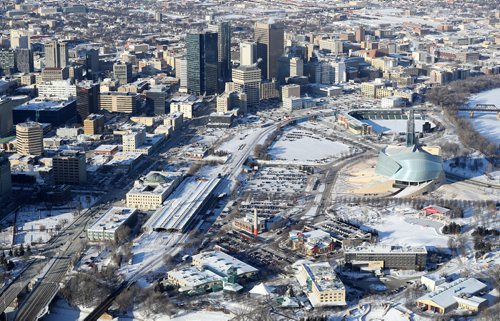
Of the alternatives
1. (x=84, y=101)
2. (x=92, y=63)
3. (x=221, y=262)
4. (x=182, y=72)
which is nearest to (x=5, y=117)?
(x=84, y=101)

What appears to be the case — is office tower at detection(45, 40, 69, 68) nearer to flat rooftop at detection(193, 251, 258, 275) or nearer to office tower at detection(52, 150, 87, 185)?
office tower at detection(52, 150, 87, 185)

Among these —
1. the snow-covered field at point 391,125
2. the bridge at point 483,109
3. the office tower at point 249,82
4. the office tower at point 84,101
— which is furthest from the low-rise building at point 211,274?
the bridge at point 483,109

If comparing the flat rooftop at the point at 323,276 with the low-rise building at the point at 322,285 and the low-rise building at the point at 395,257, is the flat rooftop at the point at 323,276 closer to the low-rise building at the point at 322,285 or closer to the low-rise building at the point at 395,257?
the low-rise building at the point at 322,285

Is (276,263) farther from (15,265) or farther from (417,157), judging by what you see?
(417,157)

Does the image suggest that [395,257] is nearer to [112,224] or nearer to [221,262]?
[221,262]

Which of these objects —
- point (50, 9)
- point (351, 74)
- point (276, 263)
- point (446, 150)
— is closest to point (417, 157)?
point (446, 150)

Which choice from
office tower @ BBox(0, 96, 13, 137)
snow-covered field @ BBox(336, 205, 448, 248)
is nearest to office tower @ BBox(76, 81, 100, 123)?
office tower @ BBox(0, 96, 13, 137)
